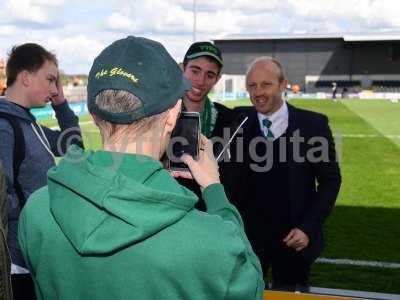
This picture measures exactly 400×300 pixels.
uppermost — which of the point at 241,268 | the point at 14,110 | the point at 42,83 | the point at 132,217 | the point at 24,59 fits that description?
the point at 24,59

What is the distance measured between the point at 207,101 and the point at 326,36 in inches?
2473

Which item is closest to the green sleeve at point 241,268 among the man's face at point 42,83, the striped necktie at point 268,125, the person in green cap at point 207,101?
the person in green cap at point 207,101

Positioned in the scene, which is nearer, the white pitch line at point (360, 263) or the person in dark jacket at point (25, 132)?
the person in dark jacket at point (25, 132)

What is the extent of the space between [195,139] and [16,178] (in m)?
1.04

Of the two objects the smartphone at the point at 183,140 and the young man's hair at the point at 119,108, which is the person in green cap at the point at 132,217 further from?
the smartphone at the point at 183,140

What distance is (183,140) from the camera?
5.04 feet

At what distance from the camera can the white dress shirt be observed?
290cm

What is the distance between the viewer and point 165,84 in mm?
1156

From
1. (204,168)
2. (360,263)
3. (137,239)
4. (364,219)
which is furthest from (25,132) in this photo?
(364,219)

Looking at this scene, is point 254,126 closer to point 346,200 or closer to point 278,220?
point 278,220

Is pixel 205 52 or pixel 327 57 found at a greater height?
pixel 327 57

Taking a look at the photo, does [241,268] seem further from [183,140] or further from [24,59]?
[24,59]

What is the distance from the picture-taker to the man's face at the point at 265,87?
9.84 ft

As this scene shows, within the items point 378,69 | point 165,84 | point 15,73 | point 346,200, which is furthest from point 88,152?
point 378,69
